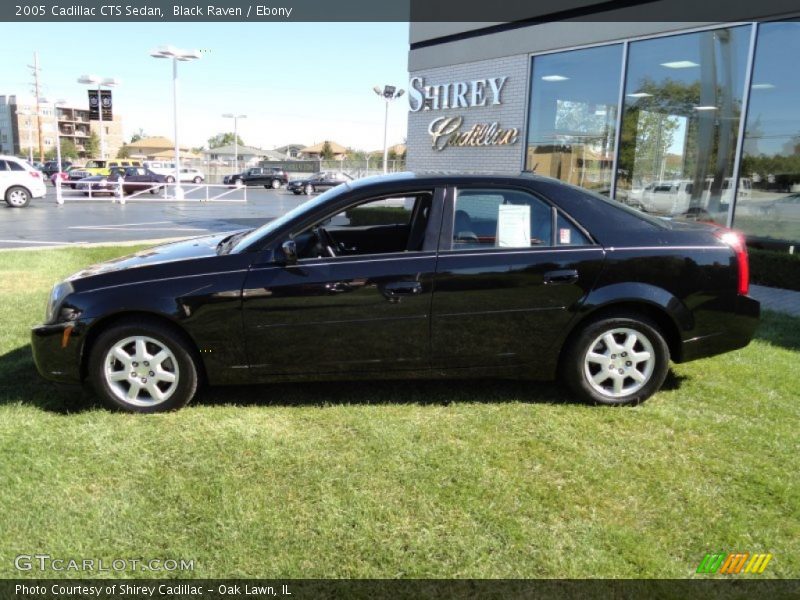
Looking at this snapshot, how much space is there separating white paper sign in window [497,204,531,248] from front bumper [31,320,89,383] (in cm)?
271

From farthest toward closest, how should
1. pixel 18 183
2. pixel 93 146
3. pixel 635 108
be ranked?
pixel 93 146
pixel 18 183
pixel 635 108

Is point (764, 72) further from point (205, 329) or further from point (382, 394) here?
point (205, 329)

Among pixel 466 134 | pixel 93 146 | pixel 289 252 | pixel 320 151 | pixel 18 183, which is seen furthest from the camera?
pixel 320 151

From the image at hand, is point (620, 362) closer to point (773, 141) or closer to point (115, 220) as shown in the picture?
point (773, 141)

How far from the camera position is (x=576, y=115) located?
1214 cm

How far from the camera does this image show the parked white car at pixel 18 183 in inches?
853

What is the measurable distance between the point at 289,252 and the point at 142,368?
120 centimetres

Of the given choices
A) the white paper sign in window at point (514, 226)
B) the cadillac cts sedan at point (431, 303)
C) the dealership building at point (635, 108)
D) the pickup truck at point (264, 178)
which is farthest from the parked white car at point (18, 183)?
the pickup truck at point (264, 178)

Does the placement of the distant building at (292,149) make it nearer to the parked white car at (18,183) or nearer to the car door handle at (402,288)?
the parked white car at (18,183)

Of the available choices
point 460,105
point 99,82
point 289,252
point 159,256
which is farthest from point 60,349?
point 99,82

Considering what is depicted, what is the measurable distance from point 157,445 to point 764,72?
32.5ft

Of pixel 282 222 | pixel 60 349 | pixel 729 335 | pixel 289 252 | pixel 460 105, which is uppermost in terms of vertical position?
pixel 460 105

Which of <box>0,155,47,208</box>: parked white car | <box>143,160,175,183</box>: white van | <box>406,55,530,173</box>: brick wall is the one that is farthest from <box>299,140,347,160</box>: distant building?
<box>406,55,530,173</box>: brick wall

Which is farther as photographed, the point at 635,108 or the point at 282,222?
the point at 635,108
